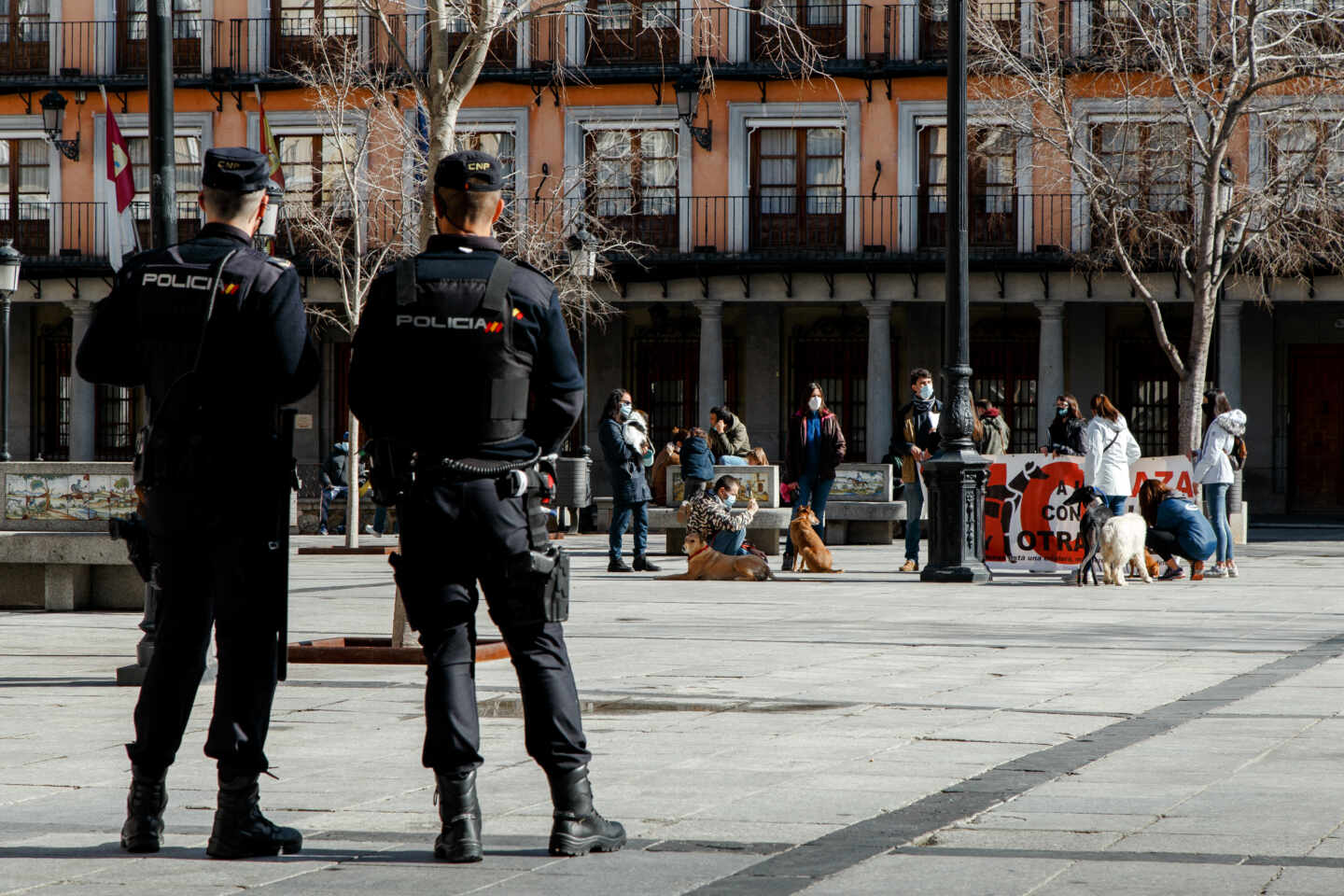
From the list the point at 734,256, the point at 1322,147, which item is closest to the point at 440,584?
the point at 1322,147

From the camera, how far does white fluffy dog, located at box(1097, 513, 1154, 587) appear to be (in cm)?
1575

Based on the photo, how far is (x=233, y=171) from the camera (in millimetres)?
5434

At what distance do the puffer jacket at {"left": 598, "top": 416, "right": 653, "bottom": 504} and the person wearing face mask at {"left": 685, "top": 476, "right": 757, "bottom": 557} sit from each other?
2.00 ft

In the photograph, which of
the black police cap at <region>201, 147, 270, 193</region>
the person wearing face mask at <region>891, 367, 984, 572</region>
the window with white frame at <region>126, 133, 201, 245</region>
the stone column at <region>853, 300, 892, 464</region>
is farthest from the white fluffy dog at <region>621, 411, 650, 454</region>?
the window with white frame at <region>126, 133, 201, 245</region>

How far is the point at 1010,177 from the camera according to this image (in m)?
33.2

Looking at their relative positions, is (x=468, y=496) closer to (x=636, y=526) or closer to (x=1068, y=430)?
(x=636, y=526)

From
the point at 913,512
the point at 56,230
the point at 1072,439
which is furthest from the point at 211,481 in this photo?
the point at 56,230

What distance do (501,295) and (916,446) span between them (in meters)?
13.0

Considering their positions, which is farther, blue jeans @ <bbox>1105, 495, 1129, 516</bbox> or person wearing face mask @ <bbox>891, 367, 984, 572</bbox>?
person wearing face mask @ <bbox>891, 367, 984, 572</bbox>

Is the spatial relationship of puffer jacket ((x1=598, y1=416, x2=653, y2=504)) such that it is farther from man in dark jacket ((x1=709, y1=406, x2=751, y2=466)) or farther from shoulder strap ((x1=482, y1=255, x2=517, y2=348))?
shoulder strap ((x1=482, y1=255, x2=517, y2=348))

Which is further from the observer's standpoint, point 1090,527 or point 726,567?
point 726,567

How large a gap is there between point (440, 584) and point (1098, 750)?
2.86 m

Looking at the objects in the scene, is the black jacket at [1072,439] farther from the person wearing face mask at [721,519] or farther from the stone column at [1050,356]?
the stone column at [1050,356]

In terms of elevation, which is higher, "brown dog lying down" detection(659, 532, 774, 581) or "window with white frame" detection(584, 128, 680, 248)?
"window with white frame" detection(584, 128, 680, 248)
